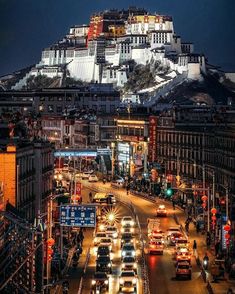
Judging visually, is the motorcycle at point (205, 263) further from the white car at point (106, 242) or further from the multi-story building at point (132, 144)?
the multi-story building at point (132, 144)

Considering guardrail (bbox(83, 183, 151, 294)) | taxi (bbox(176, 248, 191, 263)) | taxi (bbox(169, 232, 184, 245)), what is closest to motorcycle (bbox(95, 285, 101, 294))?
guardrail (bbox(83, 183, 151, 294))

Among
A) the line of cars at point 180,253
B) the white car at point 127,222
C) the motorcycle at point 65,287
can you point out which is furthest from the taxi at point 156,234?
the motorcycle at point 65,287

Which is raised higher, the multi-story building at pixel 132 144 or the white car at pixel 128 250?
the multi-story building at pixel 132 144

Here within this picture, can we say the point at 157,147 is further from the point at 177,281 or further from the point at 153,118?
the point at 177,281

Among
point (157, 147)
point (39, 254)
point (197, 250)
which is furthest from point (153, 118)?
point (39, 254)

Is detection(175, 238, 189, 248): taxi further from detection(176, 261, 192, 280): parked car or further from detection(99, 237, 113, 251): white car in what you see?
detection(176, 261, 192, 280): parked car

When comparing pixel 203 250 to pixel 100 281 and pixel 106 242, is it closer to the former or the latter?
pixel 106 242

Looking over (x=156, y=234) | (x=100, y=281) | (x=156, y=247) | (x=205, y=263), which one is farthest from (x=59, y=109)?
(x=100, y=281)
